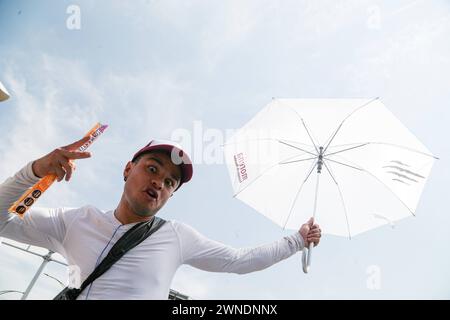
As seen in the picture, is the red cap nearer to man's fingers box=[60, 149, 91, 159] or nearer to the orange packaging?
man's fingers box=[60, 149, 91, 159]

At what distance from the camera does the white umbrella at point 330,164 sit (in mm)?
4488

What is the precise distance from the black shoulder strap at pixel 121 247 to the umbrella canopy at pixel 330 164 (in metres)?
2.84

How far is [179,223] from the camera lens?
8.84 feet

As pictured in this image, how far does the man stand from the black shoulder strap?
0.04 meters

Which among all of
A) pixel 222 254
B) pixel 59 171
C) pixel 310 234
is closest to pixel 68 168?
pixel 59 171

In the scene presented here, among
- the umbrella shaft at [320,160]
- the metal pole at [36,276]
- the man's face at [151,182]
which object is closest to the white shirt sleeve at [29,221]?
the man's face at [151,182]

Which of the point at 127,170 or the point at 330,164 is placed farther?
the point at 330,164

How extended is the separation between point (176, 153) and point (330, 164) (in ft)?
11.4

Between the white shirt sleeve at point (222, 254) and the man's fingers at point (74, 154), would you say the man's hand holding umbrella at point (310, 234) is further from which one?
the man's fingers at point (74, 154)

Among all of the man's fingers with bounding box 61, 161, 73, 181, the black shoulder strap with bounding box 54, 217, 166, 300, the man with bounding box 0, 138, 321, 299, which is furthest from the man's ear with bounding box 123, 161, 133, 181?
the man's fingers with bounding box 61, 161, 73, 181

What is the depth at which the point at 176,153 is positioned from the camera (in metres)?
2.80

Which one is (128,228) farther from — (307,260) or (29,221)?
(307,260)
